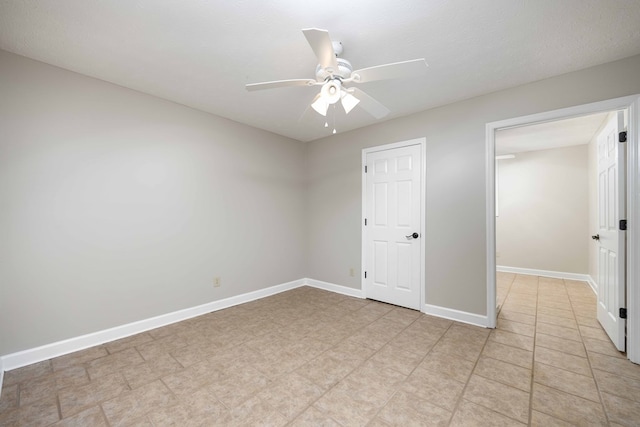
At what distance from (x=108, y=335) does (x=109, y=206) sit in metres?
1.26

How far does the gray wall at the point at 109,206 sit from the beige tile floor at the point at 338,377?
1.38ft

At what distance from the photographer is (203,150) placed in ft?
10.7

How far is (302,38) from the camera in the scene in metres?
1.91

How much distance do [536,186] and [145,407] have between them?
6.65 metres

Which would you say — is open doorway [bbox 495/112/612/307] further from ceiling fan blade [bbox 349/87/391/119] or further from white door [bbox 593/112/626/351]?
→ ceiling fan blade [bbox 349/87/391/119]

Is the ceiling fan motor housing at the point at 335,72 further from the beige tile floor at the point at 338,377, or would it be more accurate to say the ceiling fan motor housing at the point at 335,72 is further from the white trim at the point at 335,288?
the white trim at the point at 335,288

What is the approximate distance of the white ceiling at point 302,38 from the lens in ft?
5.41

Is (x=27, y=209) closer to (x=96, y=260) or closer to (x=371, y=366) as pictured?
(x=96, y=260)

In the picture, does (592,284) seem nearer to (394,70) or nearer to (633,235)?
(633,235)

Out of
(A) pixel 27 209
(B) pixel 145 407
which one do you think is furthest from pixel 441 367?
(A) pixel 27 209

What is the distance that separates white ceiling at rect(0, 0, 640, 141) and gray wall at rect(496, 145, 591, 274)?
11.1 feet

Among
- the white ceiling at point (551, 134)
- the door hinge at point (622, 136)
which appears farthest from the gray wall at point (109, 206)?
the door hinge at point (622, 136)

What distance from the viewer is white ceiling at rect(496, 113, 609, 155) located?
3.58 meters

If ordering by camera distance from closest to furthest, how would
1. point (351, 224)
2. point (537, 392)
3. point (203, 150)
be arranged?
point (537, 392), point (203, 150), point (351, 224)
